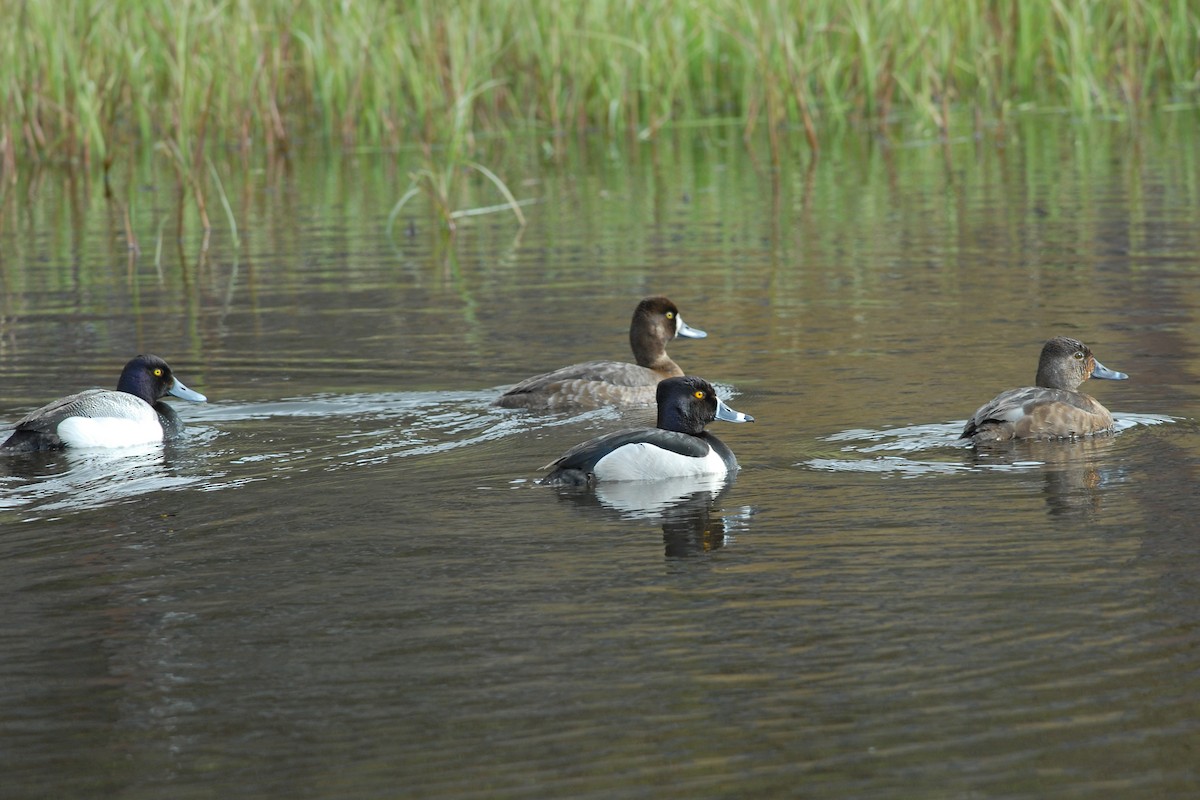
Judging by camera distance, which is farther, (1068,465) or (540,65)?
(540,65)

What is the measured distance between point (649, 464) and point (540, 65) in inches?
645

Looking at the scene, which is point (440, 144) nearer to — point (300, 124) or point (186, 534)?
point (300, 124)

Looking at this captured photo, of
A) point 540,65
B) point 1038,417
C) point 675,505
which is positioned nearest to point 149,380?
point 675,505

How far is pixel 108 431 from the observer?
1044 cm

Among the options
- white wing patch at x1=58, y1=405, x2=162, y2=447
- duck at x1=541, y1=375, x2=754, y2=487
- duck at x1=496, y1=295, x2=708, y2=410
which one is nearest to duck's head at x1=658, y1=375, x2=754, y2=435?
duck at x1=541, y1=375, x2=754, y2=487

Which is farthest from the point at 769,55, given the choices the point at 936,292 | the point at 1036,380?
the point at 1036,380

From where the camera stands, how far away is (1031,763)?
530 cm

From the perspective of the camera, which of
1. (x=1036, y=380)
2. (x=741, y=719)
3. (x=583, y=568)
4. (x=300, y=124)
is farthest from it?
(x=300, y=124)

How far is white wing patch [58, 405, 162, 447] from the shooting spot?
405 inches

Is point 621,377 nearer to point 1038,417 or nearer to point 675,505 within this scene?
point 1038,417

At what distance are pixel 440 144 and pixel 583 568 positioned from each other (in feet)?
63.8

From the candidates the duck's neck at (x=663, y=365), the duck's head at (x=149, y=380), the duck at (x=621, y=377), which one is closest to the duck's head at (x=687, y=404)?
the duck at (x=621, y=377)

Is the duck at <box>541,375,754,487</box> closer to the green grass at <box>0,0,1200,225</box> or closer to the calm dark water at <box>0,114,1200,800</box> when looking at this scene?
the calm dark water at <box>0,114,1200,800</box>

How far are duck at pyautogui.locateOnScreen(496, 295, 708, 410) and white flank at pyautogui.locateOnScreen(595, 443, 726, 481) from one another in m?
2.02
